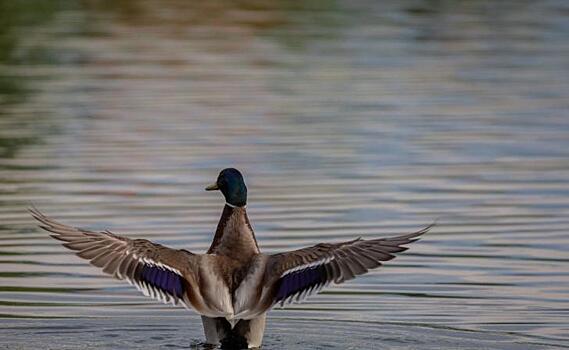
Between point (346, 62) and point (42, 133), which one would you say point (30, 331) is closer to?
point (42, 133)

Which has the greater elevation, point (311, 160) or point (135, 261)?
point (311, 160)

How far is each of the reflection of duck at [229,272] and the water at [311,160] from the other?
0.51m

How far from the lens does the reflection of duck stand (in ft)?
35.1

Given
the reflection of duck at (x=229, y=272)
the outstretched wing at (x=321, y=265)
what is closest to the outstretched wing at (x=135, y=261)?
the reflection of duck at (x=229, y=272)

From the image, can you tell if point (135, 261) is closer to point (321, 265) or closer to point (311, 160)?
point (321, 265)

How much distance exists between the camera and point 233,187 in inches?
456

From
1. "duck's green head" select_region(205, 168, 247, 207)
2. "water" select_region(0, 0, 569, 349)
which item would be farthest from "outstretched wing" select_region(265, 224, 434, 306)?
"duck's green head" select_region(205, 168, 247, 207)

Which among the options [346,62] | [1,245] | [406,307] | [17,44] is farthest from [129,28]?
[406,307]

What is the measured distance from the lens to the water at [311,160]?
39.8ft

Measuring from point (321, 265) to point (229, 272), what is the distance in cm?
54

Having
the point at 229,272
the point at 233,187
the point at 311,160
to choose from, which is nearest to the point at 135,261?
the point at 229,272

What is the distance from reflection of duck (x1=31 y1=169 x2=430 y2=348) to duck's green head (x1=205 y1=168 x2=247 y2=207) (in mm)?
640

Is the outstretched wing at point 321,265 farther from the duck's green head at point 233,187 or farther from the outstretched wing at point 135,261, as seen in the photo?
the duck's green head at point 233,187

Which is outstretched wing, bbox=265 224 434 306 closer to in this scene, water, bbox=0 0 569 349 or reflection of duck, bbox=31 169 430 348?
reflection of duck, bbox=31 169 430 348
